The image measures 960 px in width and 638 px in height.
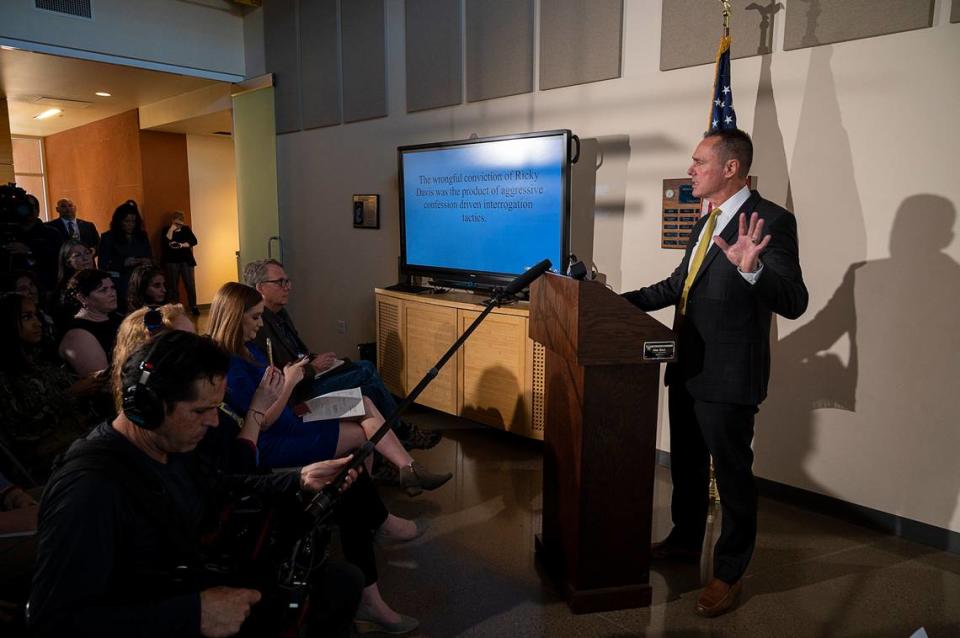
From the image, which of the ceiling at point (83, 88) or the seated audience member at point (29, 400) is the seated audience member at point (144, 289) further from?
the ceiling at point (83, 88)

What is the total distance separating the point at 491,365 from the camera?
3.76 metres

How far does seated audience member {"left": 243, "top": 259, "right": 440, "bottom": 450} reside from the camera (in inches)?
119

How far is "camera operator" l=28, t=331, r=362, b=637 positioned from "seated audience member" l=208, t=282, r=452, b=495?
855 mm

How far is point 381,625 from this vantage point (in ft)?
6.55

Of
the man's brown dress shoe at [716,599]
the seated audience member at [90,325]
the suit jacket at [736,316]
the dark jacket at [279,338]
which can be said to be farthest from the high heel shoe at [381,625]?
the seated audience member at [90,325]

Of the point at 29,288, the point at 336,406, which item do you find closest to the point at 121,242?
the point at 29,288

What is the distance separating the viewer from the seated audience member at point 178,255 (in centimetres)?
841

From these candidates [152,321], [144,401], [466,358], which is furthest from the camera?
[466,358]

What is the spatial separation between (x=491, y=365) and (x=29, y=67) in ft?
18.7

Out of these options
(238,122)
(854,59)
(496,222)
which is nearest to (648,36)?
(854,59)

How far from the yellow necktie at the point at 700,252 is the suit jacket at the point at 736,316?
0.17 feet

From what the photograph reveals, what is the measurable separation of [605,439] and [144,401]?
4.51 ft

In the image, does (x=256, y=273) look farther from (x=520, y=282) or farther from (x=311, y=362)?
(x=520, y=282)

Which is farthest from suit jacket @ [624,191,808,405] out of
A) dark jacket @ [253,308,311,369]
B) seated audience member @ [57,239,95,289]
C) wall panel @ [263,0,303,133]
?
wall panel @ [263,0,303,133]
